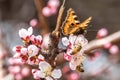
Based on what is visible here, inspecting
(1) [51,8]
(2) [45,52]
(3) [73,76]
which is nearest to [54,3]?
(1) [51,8]

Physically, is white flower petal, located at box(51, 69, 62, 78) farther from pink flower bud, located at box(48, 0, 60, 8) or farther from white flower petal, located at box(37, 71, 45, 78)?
pink flower bud, located at box(48, 0, 60, 8)

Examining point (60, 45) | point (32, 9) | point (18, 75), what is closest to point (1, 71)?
point (18, 75)

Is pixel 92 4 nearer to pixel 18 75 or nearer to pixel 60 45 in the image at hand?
pixel 18 75

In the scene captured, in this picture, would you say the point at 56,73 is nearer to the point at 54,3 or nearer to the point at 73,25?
the point at 73,25

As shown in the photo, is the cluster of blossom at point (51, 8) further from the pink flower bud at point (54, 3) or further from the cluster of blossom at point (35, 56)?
the cluster of blossom at point (35, 56)

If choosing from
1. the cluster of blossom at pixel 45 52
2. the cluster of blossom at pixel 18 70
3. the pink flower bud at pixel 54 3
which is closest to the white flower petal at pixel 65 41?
the cluster of blossom at pixel 45 52

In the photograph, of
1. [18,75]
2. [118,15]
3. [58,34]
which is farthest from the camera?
[118,15]

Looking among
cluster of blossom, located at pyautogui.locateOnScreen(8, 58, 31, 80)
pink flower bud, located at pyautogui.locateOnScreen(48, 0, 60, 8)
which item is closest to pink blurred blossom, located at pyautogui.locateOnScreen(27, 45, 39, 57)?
cluster of blossom, located at pyautogui.locateOnScreen(8, 58, 31, 80)
